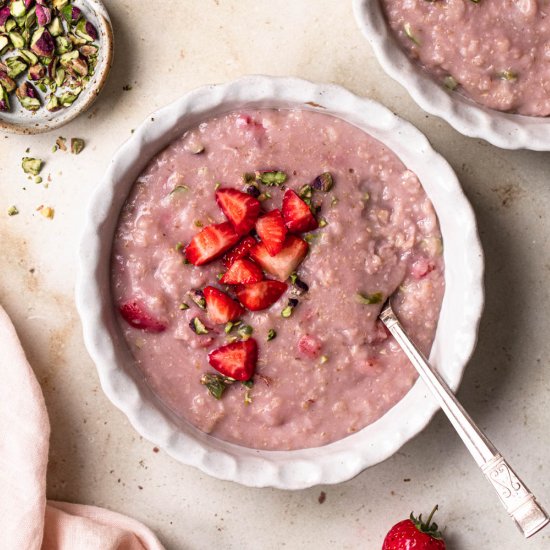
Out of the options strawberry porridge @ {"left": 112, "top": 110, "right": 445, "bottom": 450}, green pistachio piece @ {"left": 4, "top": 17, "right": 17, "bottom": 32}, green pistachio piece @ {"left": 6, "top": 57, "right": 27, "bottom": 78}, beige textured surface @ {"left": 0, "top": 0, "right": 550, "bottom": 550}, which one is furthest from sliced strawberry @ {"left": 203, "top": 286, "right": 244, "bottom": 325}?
green pistachio piece @ {"left": 4, "top": 17, "right": 17, "bottom": 32}

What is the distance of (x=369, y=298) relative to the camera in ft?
7.93

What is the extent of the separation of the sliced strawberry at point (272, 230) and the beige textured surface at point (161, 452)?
0.66 metres

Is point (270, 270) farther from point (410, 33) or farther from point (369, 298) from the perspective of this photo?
point (410, 33)

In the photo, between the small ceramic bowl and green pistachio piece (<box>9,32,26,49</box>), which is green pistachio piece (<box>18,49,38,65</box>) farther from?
the small ceramic bowl

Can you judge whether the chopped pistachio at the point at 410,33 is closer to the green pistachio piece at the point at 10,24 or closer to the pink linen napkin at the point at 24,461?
the green pistachio piece at the point at 10,24

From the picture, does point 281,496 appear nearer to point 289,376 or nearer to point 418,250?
point 289,376

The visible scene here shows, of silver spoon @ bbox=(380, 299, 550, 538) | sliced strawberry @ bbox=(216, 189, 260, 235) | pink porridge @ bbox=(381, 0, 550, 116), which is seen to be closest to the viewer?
silver spoon @ bbox=(380, 299, 550, 538)

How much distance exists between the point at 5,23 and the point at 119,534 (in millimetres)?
1707

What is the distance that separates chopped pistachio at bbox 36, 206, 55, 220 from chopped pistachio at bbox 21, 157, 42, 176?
116 mm

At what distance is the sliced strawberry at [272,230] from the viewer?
7.65ft

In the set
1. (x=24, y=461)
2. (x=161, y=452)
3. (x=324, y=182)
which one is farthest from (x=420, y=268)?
(x=24, y=461)

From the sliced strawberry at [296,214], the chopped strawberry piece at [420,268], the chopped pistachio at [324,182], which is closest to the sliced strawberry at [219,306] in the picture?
the sliced strawberry at [296,214]

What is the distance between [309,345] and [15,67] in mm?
1331

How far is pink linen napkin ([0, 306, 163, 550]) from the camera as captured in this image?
8.89ft
